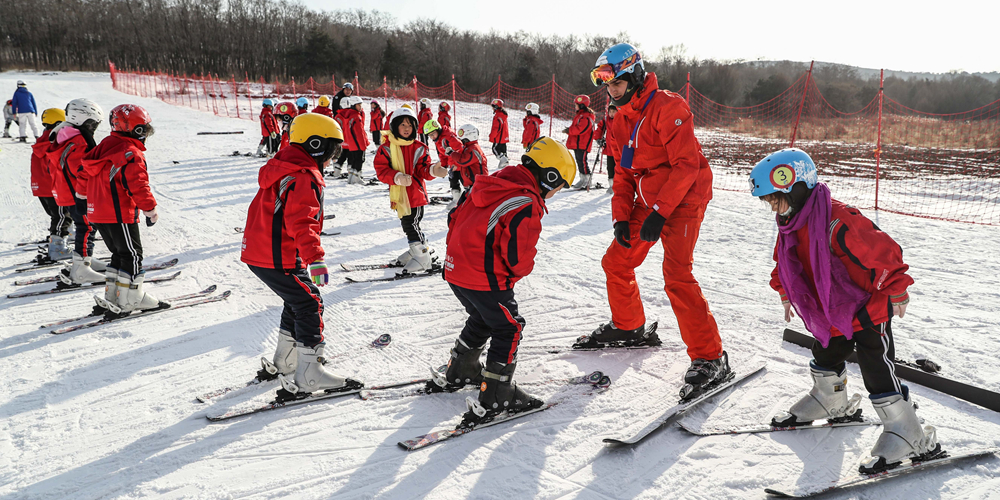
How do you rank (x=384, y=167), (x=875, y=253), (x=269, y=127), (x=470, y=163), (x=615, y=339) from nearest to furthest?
(x=875, y=253) → (x=615, y=339) → (x=384, y=167) → (x=470, y=163) → (x=269, y=127)

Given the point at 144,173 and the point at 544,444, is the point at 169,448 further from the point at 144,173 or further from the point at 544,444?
the point at 144,173

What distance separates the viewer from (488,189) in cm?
290

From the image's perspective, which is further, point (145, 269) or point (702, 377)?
point (145, 269)

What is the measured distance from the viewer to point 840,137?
91.8ft

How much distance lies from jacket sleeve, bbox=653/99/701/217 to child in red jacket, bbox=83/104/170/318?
412 cm

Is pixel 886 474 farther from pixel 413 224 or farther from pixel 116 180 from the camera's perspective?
pixel 116 180

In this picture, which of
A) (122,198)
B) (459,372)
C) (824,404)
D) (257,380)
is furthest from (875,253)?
(122,198)

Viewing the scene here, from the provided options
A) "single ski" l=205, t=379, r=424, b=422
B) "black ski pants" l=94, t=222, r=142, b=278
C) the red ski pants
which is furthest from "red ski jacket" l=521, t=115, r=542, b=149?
"single ski" l=205, t=379, r=424, b=422

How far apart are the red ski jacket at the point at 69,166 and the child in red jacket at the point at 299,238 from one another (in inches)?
121

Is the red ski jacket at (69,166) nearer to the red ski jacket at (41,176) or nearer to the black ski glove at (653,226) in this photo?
the red ski jacket at (41,176)

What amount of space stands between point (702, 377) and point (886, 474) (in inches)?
40.9

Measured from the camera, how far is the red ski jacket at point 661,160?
10.7 ft

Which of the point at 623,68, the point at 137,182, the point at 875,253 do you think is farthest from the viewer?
the point at 137,182

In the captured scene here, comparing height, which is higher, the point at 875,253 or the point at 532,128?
the point at 532,128
